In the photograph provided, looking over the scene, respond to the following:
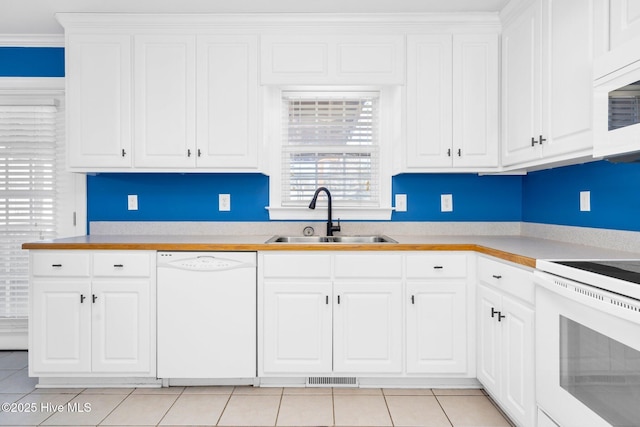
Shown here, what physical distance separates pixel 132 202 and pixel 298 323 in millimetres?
1593

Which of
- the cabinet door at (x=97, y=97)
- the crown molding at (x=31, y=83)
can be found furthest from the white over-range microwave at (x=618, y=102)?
the crown molding at (x=31, y=83)

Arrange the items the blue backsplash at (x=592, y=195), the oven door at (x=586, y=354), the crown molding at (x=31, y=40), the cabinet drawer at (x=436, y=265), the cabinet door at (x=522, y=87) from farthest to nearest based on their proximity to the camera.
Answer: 1. the crown molding at (x=31, y=40)
2. the cabinet drawer at (x=436, y=265)
3. the cabinet door at (x=522, y=87)
4. the blue backsplash at (x=592, y=195)
5. the oven door at (x=586, y=354)

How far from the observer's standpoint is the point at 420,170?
2.64 m

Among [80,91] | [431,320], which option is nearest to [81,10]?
[80,91]

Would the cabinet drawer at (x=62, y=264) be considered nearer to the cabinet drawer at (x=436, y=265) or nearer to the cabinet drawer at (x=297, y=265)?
the cabinet drawer at (x=297, y=265)

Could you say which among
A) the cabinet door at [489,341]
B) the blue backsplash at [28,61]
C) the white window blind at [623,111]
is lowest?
the cabinet door at [489,341]

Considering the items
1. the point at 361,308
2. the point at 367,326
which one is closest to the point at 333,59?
the point at 361,308

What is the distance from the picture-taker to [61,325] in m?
2.34

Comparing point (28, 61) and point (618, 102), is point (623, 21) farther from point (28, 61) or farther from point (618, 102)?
point (28, 61)

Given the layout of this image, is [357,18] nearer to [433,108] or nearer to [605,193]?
[433,108]

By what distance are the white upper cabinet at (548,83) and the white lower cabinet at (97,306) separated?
7.47ft

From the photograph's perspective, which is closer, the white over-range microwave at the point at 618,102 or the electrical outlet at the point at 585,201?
the white over-range microwave at the point at 618,102

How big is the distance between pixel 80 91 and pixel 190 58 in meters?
0.75

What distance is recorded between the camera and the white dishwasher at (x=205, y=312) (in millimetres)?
2330
